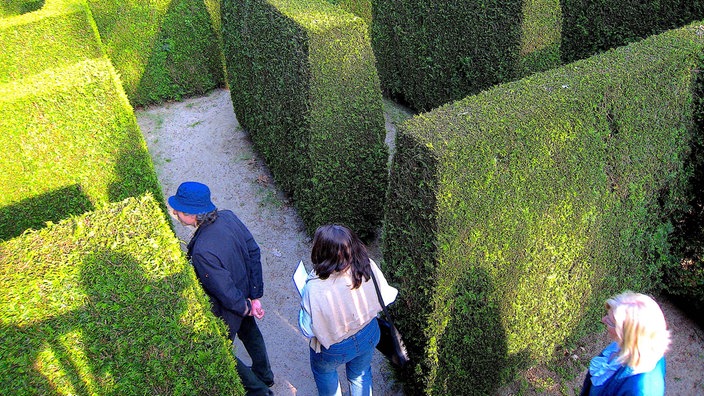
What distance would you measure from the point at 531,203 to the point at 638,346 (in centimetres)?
155

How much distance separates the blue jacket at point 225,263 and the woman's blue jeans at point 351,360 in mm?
796

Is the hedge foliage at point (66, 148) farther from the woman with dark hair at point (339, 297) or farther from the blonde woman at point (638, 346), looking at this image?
the blonde woman at point (638, 346)

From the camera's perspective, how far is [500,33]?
290 inches

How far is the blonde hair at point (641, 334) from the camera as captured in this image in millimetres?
2998

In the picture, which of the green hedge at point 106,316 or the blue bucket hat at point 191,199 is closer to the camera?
the green hedge at point 106,316

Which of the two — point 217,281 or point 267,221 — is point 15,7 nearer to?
point 267,221

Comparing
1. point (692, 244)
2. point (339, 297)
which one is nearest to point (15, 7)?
point (339, 297)

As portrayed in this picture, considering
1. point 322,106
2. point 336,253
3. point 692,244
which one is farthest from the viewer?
point 322,106

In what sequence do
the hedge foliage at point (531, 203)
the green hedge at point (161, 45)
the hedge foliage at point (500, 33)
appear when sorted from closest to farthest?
the hedge foliage at point (531, 203) < the hedge foliage at point (500, 33) < the green hedge at point (161, 45)

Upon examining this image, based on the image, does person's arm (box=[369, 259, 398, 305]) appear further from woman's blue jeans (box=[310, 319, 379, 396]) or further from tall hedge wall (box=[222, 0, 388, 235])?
tall hedge wall (box=[222, 0, 388, 235])

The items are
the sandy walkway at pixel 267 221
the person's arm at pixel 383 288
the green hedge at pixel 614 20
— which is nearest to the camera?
the person's arm at pixel 383 288

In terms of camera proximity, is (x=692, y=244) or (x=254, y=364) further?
(x=692, y=244)

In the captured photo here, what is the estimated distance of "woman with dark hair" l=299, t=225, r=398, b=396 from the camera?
367 centimetres

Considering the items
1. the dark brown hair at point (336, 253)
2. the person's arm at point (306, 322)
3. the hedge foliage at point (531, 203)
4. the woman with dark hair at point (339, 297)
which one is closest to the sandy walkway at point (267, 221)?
the hedge foliage at point (531, 203)
